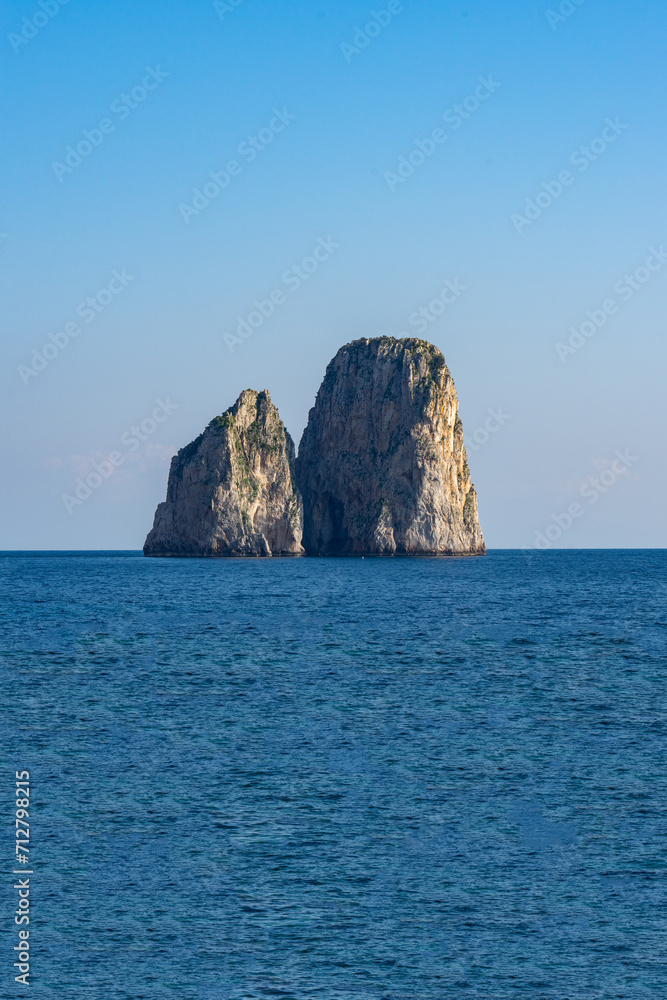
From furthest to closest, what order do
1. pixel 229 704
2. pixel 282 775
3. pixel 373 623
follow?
pixel 373 623
pixel 229 704
pixel 282 775

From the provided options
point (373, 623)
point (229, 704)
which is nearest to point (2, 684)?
point (229, 704)

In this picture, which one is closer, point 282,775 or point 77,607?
point 282,775

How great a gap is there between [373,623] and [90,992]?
57.4 meters

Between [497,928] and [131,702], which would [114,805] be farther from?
[131,702]

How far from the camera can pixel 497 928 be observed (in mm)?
18953

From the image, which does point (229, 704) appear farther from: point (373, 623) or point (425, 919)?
point (373, 623)

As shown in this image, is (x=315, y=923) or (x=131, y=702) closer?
(x=315, y=923)

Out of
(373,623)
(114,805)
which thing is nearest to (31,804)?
(114,805)

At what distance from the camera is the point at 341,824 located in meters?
24.2

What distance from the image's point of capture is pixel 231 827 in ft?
78.7

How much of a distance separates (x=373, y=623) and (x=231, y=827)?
4984cm

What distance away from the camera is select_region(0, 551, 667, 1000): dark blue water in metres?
17.6

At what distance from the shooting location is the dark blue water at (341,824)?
17.6 m

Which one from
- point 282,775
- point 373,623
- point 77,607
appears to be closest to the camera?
point 282,775
